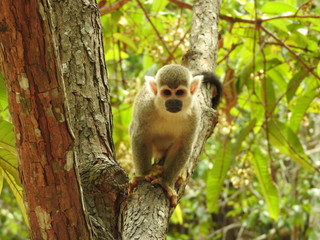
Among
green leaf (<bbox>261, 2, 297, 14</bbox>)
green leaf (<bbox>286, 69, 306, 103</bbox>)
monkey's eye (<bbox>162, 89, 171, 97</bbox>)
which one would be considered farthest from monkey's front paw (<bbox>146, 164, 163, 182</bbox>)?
green leaf (<bbox>261, 2, 297, 14</bbox>)

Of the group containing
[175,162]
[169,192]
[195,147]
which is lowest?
[169,192]

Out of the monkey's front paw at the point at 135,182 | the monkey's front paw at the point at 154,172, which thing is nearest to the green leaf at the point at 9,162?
the monkey's front paw at the point at 135,182

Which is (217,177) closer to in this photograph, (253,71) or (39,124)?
(253,71)

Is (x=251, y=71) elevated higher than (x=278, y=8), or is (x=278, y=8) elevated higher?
(x=278, y=8)

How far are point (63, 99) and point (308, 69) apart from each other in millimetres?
2601

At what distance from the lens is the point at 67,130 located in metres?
1.62

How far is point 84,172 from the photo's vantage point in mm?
2199

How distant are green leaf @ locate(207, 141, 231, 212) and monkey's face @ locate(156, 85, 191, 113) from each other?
27.5 inches

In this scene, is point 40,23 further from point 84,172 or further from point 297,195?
point 297,195

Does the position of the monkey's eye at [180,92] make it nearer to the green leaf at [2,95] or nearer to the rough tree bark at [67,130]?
the rough tree bark at [67,130]

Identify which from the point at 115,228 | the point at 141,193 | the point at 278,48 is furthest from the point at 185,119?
the point at 278,48

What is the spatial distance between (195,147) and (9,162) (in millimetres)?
1467

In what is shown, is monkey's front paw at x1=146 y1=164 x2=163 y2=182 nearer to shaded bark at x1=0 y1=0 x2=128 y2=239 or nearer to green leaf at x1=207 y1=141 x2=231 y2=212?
green leaf at x1=207 y1=141 x2=231 y2=212

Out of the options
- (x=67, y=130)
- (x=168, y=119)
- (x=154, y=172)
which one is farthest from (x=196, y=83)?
(x=67, y=130)
